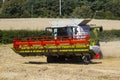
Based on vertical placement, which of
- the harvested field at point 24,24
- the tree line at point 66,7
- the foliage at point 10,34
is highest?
the tree line at point 66,7

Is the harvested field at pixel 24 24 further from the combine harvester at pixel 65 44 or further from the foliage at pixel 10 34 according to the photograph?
the combine harvester at pixel 65 44

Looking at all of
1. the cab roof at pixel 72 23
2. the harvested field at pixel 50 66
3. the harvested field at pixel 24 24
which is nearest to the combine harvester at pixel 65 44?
the cab roof at pixel 72 23

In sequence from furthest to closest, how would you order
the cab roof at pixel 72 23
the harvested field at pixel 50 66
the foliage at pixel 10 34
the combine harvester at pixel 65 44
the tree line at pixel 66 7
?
the tree line at pixel 66 7, the foliage at pixel 10 34, the cab roof at pixel 72 23, the combine harvester at pixel 65 44, the harvested field at pixel 50 66

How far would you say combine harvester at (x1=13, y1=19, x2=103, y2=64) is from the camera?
874 inches

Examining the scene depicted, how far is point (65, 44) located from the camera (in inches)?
882

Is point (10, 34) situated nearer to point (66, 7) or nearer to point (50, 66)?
point (50, 66)

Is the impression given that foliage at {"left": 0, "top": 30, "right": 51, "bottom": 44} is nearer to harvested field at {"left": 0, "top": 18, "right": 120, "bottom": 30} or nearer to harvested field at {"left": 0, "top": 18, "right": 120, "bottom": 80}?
harvested field at {"left": 0, "top": 18, "right": 120, "bottom": 80}

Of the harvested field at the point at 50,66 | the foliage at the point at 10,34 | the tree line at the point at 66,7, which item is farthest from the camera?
the tree line at the point at 66,7

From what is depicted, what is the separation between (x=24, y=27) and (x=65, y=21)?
29739 mm

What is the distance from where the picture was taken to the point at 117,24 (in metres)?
60.1

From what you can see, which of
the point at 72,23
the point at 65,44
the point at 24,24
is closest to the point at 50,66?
the point at 65,44

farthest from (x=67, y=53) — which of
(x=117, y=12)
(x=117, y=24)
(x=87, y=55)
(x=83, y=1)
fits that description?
(x=83, y=1)

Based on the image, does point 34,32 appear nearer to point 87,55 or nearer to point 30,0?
point 87,55

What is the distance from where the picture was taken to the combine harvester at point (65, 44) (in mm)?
22203
